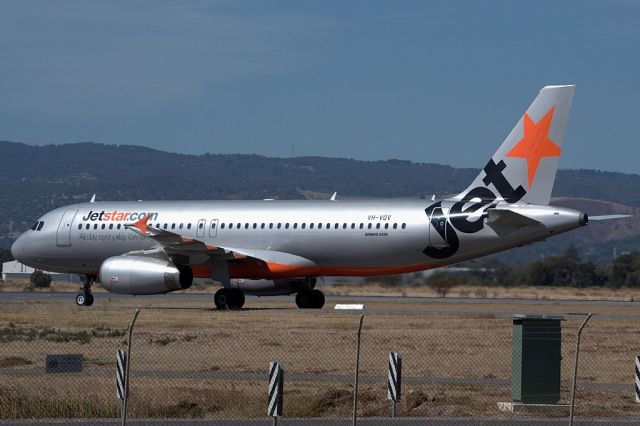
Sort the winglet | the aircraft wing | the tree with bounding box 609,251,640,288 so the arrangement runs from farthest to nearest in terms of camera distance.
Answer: the tree with bounding box 609,251,640,288 < the winglet < the aircraft wing

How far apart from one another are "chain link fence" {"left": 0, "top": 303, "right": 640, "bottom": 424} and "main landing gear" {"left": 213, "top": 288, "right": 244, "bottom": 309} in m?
1.28

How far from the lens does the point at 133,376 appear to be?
80.8ft

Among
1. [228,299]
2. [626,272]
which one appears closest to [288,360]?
[228,299]

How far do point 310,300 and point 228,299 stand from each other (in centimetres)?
307

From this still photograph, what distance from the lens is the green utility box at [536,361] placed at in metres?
21.5

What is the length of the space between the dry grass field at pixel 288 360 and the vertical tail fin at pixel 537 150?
158 inches

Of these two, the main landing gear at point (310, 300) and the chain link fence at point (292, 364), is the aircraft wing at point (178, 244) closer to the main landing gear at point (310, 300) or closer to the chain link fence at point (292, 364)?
the chain link fence at point (292, 364)

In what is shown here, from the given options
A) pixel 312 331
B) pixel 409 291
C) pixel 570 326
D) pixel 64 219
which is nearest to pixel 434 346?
pixel 312 331

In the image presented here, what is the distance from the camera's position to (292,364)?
89.7 feet

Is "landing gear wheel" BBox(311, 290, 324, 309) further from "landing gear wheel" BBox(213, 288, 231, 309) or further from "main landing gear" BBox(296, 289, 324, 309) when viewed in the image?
"landing gear wheel" BBox(213, 288, 231, 309)

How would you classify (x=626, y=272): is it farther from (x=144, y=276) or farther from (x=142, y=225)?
(x=144, y=276)

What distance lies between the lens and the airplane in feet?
133

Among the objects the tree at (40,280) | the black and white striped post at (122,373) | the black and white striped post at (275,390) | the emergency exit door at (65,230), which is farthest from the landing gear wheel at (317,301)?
the tree at (40,280)

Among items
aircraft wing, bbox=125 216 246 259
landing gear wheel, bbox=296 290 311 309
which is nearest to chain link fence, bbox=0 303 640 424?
aircraft wing, bbox=125 216 246 259
